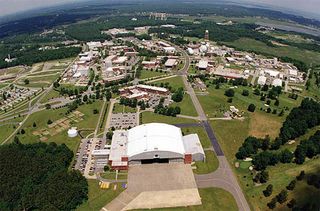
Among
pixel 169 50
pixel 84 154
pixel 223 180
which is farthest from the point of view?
pixel 169 50

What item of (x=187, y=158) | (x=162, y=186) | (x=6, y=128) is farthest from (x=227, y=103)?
(x=6, y=128)

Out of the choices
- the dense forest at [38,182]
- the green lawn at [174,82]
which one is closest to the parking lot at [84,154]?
the dense forest at [38,182]

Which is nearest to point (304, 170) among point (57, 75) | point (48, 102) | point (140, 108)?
point (140, 108)

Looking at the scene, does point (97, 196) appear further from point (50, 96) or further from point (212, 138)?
point (50, 96)

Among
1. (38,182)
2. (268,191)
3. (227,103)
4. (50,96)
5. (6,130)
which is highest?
(268,191)

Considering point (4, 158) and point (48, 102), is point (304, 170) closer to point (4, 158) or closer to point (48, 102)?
point (4, 158)

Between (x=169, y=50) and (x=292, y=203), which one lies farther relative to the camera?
(x=169, y=50)

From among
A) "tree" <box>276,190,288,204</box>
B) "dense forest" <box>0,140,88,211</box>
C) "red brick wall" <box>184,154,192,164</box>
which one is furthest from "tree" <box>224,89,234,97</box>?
"dense forest" <box>0,140,88,211</box>
